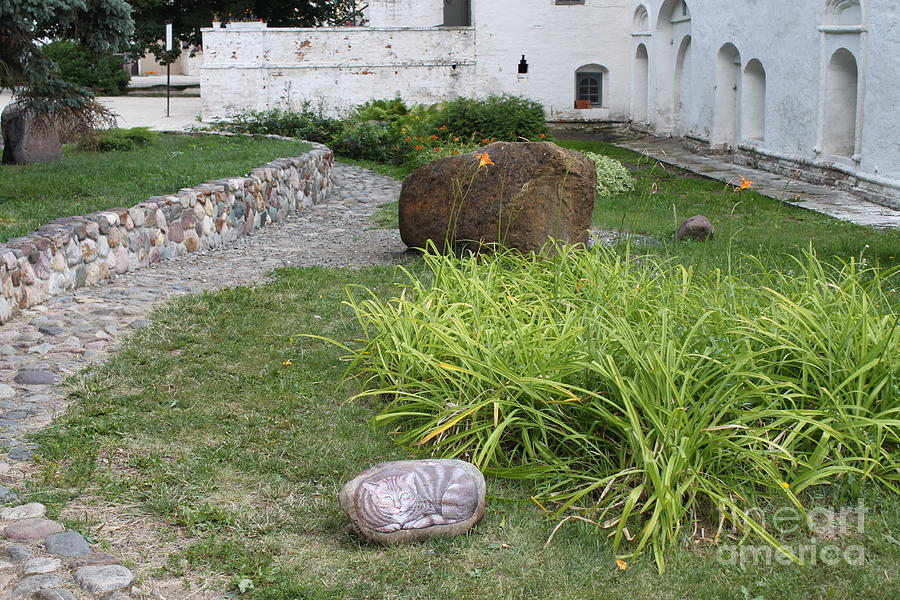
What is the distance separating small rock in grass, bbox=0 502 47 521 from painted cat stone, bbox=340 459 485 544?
119 centimetres

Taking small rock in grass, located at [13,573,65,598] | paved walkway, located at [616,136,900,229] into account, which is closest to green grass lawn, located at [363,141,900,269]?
paved walkway, located at [616,136,900,229]

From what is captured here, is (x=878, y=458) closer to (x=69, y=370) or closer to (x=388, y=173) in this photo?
(x=69, y=370)

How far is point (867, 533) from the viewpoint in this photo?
144 inches

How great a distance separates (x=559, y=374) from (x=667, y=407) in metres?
0.56

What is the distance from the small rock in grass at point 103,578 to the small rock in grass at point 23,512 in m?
0.52

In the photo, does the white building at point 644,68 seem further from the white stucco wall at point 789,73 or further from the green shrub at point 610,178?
the green shrub at point 610,178

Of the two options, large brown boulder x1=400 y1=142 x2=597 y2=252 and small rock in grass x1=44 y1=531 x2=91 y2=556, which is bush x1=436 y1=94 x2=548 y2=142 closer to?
large brown boulder x1=400 y1=142 x2=597 y2=252

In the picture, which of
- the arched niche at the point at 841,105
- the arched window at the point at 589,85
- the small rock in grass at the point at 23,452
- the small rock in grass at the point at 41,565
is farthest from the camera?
the arched window at the point at 589,85

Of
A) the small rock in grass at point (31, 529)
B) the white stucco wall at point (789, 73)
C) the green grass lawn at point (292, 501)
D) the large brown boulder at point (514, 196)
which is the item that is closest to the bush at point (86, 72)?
the white stucco wall at point (789, 73)

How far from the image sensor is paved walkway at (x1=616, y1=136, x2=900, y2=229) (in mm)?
11578

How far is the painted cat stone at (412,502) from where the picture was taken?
360cm

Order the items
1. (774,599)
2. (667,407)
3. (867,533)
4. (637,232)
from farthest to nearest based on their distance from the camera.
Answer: (637,232) → (667,407) → (867,533) → (774,599)

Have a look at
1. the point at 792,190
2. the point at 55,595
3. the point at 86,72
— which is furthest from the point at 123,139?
the point at 86,72

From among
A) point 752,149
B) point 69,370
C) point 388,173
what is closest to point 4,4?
point 69,370
